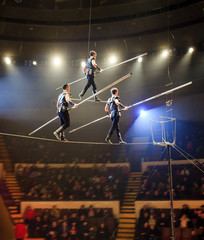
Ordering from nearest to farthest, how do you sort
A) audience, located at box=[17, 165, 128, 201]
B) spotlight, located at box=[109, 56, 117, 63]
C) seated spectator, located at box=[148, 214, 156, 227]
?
seated spectator, located at box=[148, 214, 156, 227] < audience, located at box=[17, 165, 128, 201] < spotlight, located at box=[109, 56, 117, 63]

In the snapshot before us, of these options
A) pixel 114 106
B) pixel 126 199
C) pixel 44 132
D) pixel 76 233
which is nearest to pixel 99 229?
pixel 76 233

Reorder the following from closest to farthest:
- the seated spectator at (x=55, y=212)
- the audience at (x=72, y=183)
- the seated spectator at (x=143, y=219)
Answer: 1. the seated spectator at (x=143, y=219)
2. the seated spectator at (x=55, y=212)
3. the audience at (x=72, y=183)

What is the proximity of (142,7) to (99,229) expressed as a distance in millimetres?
10450

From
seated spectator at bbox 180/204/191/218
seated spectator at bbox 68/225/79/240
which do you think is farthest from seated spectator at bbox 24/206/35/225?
seated spectator at bbox 180/204/191/218

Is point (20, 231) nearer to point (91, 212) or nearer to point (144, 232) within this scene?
point (91, 212)

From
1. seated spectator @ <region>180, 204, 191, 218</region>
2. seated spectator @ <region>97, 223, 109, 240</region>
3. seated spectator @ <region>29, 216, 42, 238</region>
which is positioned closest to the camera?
seated spectator @ <region>180, 204, 191, 218</region>

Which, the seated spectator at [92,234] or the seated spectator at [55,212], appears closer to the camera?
the seated spectator at [92,234]

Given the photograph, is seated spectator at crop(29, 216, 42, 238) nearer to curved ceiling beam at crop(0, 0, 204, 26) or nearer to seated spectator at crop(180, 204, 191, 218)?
seated spectator at crop(180, 204, 191, 218)

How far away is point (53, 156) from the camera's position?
15.3 meters

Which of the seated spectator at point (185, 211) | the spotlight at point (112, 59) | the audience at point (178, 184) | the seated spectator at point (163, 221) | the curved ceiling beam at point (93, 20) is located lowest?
the seated spectator at point (163, 221)

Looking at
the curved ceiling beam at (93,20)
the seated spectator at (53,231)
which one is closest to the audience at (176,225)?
the seated spectator at (53,231)

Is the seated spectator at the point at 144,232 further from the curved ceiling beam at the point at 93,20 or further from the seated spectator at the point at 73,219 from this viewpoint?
the curved ceiling beam at the point at 93,20

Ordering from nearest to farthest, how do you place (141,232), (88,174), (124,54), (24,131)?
(141,232), (88,174), (124,54), (24,131)

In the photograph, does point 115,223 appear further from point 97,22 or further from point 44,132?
point 97,22
